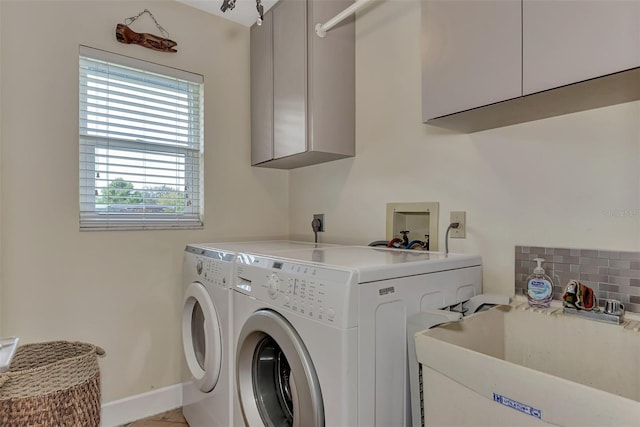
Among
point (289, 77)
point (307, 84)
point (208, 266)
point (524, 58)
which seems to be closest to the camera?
point (524, 58)

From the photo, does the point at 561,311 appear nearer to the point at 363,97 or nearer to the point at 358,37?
the point at 363,97

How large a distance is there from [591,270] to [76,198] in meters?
2.28

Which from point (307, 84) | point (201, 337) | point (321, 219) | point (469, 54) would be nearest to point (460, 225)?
point (469, 54)

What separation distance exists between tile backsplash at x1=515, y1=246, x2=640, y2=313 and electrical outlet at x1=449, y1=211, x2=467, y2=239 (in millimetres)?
233

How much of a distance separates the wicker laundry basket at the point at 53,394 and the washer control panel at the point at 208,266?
20.7 inches

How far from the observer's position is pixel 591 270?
1205 millimetres

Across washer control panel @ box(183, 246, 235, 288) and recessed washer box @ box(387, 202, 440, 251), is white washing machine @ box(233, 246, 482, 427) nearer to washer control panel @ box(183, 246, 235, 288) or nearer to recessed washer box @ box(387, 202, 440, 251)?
washer control panel @ box(183, 246, 235, 288)

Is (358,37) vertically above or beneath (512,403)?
above

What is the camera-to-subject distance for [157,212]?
2.15m

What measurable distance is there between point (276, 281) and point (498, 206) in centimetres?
93

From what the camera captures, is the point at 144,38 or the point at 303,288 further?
the point at 144,38

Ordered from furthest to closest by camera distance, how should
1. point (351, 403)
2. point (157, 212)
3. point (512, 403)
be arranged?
point (157, 212) < point (351, 403) < point (512, 403)

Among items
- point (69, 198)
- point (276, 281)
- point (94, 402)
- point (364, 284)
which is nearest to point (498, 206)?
point (364, 284)

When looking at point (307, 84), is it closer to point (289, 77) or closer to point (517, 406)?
point (289, 77)
